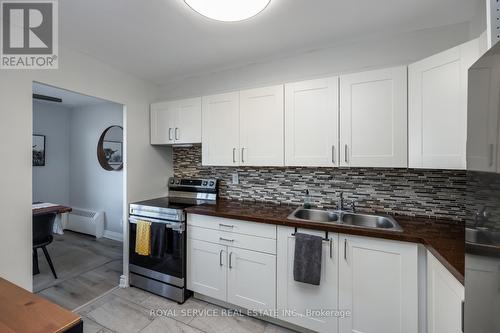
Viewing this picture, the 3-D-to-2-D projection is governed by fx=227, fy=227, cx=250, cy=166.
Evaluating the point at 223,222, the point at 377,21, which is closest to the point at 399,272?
the point at 223,222

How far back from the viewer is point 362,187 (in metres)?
2.10

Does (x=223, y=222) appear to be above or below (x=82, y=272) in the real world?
above

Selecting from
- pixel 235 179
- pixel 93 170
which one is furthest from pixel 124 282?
pixel 93 170

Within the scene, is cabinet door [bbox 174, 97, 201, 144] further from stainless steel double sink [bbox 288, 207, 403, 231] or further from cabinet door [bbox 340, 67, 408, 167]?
cabinet door [bbox 340, 67, 408, 167]

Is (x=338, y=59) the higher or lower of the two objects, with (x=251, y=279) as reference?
higher

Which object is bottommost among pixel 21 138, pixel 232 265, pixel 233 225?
pixel 232 265

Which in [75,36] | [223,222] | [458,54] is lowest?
[223,222]

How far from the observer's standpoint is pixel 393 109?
1.71 m

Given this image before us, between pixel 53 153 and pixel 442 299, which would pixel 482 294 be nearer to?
pixel 442 299

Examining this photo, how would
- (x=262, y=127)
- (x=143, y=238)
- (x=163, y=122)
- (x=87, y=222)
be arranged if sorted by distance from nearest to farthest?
(x=262, y=127) < (x=143, y=238) < (x=163, y=122) < (x=87, y=222)

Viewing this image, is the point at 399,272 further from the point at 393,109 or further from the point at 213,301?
the point at 213,301

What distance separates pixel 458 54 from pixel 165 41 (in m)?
2.15

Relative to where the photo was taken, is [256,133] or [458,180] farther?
[256,133]

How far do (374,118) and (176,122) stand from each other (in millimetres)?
2059
